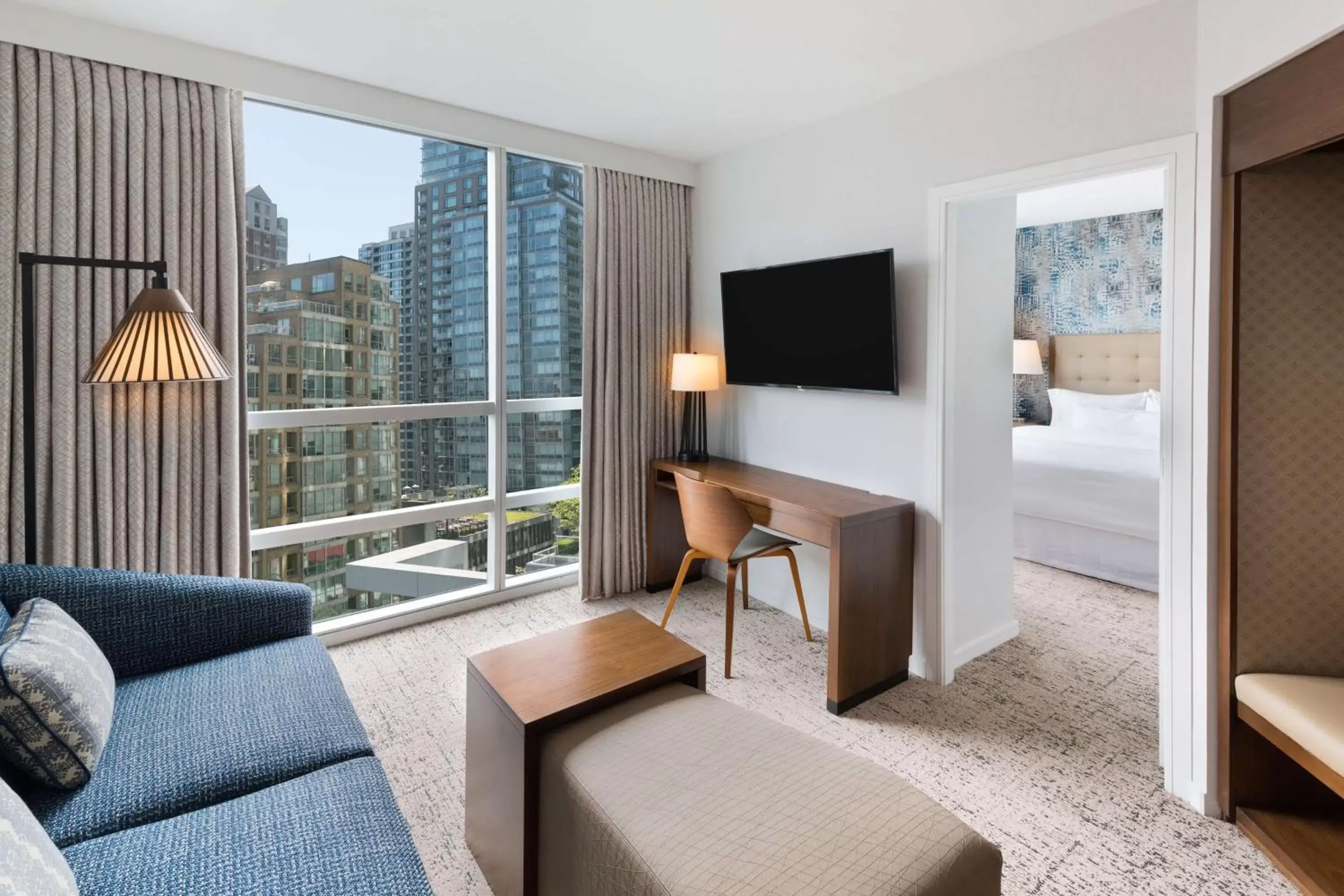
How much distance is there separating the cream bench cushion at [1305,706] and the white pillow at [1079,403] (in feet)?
11.9

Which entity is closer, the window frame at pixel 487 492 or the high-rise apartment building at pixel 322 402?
the high-rise apartment building at pixel 322 402

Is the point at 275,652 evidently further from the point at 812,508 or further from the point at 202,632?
the point at 812,508

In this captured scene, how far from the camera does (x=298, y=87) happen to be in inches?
105

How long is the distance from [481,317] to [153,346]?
62.9 inches

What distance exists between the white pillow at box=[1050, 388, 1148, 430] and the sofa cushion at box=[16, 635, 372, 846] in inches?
207

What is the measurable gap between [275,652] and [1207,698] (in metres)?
2.69

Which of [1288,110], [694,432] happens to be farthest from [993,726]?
[694,432]

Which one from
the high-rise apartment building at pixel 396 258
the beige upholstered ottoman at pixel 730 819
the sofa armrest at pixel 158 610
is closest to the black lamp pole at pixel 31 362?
the sofa armrest at pixel 158 610

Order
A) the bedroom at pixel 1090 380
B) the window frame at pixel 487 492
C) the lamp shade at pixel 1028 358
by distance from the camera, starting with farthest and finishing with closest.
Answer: the lamp shade at pixel 1028 358
the bedroom at pixel 1090 380
the window frame at pixel 487 492

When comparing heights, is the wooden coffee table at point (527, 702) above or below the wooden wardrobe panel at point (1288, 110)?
below

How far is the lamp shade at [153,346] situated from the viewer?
1957 millimetres

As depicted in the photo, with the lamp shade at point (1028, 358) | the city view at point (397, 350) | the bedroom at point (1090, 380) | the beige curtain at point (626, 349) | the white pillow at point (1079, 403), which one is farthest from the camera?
the lamp shade at point (1028, 358)

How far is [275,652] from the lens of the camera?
6.25ft

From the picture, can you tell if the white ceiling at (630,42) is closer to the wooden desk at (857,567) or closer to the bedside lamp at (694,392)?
the bedside lamp at (694,392)
